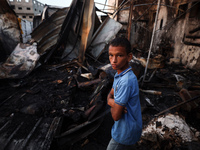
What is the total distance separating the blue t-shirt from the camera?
35.0 inches

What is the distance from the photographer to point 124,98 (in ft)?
2.88

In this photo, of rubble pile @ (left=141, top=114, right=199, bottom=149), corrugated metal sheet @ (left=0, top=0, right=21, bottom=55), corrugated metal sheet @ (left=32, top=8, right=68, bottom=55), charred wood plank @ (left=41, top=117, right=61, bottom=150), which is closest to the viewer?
charred wood plank @ (left=41, top=117, right=61, bottom=150)

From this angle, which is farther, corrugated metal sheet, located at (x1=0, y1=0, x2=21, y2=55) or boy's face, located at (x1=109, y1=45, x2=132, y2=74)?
corrugated metal sheet, located at (x1=0, y1=0, x2=21, y2=55)

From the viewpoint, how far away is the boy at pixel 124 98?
35.1 inches

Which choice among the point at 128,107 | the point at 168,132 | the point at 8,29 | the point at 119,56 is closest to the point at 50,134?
the point at 128,107

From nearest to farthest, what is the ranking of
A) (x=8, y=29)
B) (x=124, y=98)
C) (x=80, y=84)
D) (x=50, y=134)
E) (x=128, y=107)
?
(x=124, y=98)
(x=128, y=107)
(x=50, y=134)
(x=80, y=84)
(x=8, y=29)

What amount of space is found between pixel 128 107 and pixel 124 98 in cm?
17

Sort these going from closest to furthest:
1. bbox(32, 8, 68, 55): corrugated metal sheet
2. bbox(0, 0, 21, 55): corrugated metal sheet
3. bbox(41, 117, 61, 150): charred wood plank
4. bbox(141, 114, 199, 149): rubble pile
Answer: bbox(41, 117, 61, 150): charred wood plank → bbox(141, 114, 199, 149): rubble pile → bbox(0, 0, 21, 55): corrugated metal sheet → bbox(32, 8, 68, 55): corrugated metal sheet

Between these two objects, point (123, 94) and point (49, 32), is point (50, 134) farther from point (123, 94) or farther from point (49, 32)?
point (49, 32)

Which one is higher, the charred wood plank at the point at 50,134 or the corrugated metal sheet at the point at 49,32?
the corrugated metal sheet at the point at 49,32

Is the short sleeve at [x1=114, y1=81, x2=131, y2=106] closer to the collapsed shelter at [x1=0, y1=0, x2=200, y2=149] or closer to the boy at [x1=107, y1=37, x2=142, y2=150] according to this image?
the boy at [x1=107, y1=37, x2=142, y2=150]

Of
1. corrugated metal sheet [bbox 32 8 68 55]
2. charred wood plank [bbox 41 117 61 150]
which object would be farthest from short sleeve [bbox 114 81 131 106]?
corrugated metal sheet [bbox 32 8 68 55]

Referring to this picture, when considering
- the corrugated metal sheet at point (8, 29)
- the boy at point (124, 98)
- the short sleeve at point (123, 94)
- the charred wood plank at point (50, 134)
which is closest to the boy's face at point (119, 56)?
the boy at point (124, 98)

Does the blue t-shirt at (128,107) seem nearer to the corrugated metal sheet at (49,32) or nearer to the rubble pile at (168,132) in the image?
the rubble pile at (168,132)
